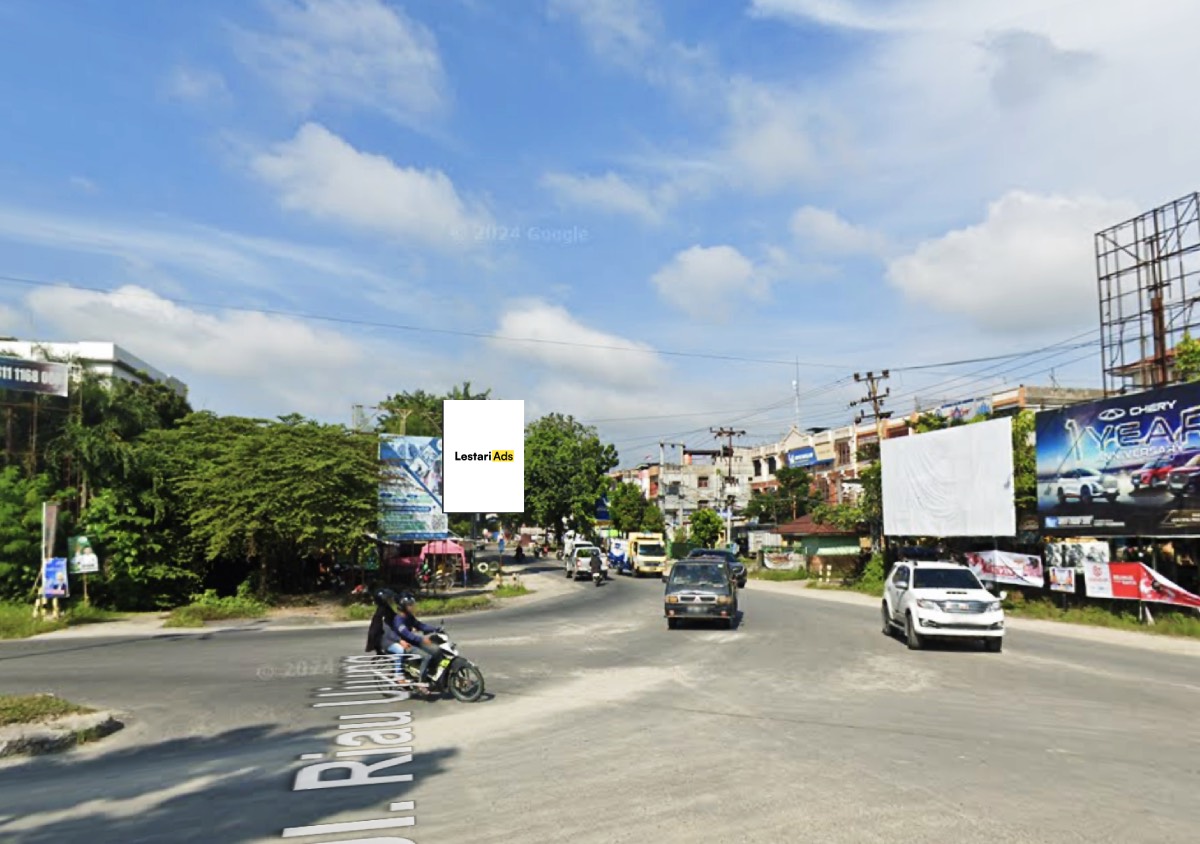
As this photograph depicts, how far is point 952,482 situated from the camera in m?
33.0

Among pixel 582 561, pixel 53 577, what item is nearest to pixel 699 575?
pixel 53 577

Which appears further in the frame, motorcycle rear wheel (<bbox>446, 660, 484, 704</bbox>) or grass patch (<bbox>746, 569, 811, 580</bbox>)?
grass patch (<bbox>746, 569, 811, 580</bbox>)

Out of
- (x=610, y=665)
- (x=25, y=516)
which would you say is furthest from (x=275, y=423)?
(x=610, y=665)

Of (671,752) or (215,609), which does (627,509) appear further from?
(671,752)

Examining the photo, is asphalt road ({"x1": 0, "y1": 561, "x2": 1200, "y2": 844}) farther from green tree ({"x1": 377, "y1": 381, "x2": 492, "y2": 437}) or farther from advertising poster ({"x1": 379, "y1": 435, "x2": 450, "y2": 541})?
green tree ({"x1": 377, "y1": 381, "x2": 492, "y2": 437})

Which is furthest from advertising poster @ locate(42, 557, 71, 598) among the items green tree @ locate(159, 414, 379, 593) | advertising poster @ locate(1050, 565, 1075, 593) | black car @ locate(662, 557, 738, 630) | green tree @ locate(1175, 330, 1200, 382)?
green tree @ locate(1175, 330, 1200, 382)

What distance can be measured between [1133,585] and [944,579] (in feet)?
27.3

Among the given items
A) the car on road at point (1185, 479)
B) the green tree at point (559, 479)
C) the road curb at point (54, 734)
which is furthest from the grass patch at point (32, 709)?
the green tree at point (559, 479)

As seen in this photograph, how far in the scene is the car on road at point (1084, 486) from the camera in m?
25.3

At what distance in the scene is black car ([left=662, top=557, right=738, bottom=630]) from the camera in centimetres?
2194

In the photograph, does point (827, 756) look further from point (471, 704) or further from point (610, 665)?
point (610, 665)

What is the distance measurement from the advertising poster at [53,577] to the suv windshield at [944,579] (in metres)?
22.4

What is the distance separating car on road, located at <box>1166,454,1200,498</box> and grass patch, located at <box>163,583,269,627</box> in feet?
86.9

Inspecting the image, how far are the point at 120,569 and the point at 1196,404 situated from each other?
103 feet
